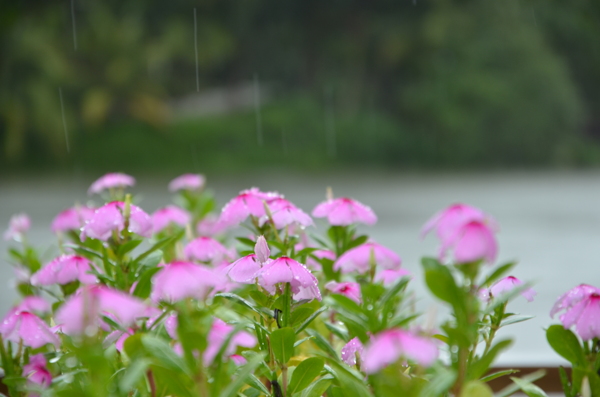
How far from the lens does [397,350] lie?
18 centimetres

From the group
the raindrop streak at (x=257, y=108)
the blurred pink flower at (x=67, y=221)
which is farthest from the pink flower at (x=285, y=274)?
the raindrop streak at (x=257, y=108)

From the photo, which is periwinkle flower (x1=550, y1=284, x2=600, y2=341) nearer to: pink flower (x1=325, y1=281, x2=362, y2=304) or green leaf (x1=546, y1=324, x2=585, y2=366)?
green leaf (x1=546, y1=324, x2=585, y2=366)

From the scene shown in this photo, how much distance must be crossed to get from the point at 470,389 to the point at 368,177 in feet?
16.4

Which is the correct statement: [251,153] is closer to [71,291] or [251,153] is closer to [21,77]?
[21,77]

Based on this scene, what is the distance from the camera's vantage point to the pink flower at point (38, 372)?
0.36m

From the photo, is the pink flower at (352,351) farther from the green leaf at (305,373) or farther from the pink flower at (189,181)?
the pink flower at (189,181)

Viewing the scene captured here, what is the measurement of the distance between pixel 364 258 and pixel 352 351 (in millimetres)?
75

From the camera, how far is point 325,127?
16.7 feet

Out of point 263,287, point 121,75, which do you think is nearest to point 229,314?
point 263,287

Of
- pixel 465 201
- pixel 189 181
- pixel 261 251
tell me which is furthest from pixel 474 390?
pixel 465 201

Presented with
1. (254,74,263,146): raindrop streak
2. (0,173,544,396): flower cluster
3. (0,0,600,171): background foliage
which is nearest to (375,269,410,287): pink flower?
(0,173,544,396): flower cluster

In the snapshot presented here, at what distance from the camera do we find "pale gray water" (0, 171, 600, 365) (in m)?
2.24

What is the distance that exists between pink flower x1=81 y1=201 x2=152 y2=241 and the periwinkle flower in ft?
0.75

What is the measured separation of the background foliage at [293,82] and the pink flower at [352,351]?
4.67m
